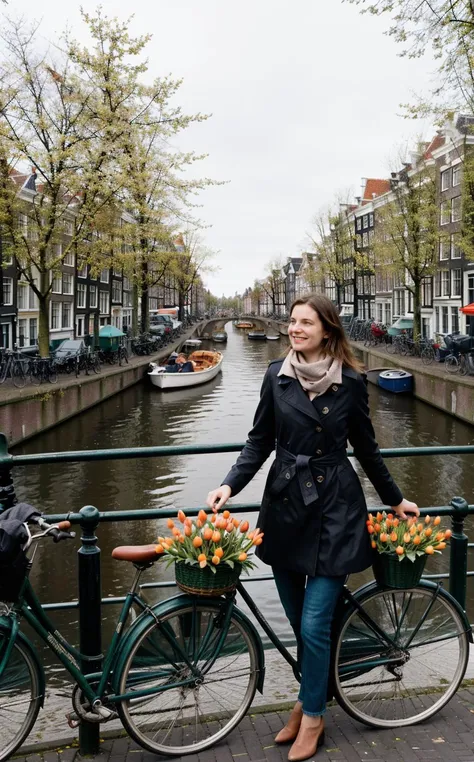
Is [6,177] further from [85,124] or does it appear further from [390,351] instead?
[390,351]

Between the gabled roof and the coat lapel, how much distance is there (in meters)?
59.0

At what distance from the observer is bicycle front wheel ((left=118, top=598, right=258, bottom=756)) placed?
7.75 ft

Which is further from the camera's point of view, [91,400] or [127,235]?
[127,235]

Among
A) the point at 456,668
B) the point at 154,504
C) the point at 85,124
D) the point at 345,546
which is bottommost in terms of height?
the point at 154,504

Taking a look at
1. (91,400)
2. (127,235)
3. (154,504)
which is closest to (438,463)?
(154,504)

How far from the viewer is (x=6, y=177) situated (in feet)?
61.7

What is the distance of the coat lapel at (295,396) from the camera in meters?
2.41

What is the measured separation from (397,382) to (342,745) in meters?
24.1

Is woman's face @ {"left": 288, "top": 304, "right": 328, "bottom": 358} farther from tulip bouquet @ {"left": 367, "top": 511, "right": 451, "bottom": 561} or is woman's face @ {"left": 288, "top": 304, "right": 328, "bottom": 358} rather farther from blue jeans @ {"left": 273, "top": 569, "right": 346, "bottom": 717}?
blue jeans @ {"left": 273, "top": 569, "right": 346, "bottom": 717}

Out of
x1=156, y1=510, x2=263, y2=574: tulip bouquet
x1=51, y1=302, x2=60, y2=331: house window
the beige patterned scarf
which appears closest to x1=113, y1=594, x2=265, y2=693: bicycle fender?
x1=156, y1=510, x2=263, y2=574: tulip bouquet

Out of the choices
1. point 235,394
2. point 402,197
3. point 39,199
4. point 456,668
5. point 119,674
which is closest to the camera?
point 119,674

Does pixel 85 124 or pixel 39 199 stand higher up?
pixel 85 124

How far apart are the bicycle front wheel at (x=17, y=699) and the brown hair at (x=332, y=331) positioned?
1515mm

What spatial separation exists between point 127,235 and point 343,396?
25694 mm
